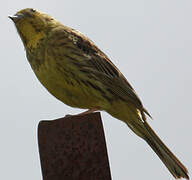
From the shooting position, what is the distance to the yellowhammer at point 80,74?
6.29m

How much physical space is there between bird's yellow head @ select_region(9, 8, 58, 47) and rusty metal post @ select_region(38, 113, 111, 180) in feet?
9.83

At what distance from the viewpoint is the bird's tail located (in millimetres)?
5923

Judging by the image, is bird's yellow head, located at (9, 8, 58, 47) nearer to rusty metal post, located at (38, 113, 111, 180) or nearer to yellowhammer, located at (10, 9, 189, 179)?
yellowhammer, located at (10, 9, 189, 179)

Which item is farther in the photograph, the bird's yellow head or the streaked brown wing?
the bird's yellow head

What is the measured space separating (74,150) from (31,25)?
3.68 metres

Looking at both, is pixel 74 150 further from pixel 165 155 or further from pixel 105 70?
pixel 105 70

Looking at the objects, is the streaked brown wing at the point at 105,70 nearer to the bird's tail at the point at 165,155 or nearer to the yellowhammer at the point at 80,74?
the yellowhammer at the point at 80,74

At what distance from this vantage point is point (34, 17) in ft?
23.4

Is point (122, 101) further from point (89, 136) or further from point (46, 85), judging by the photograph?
point (89, 136)

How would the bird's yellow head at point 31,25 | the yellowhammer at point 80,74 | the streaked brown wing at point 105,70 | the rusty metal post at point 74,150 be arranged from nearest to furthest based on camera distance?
the rusty metal post at point 74,150 < the yellowhammer at point 80,74 < the streaked brown wing at point 105,70 < the bird's yellow head at point 31,25

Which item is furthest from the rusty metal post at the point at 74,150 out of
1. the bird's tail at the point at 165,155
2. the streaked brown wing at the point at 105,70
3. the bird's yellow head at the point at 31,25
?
the bird's yellow head at the point at 31,25

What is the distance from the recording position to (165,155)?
20.9 feet

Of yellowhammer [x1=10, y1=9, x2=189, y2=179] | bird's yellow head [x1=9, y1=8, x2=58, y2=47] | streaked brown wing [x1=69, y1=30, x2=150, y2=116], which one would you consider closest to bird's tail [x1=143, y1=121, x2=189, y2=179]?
yellowhammer [x1=10, y1=9, x2=189, y2=179]

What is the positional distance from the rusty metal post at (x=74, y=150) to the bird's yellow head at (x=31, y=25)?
2997mm
